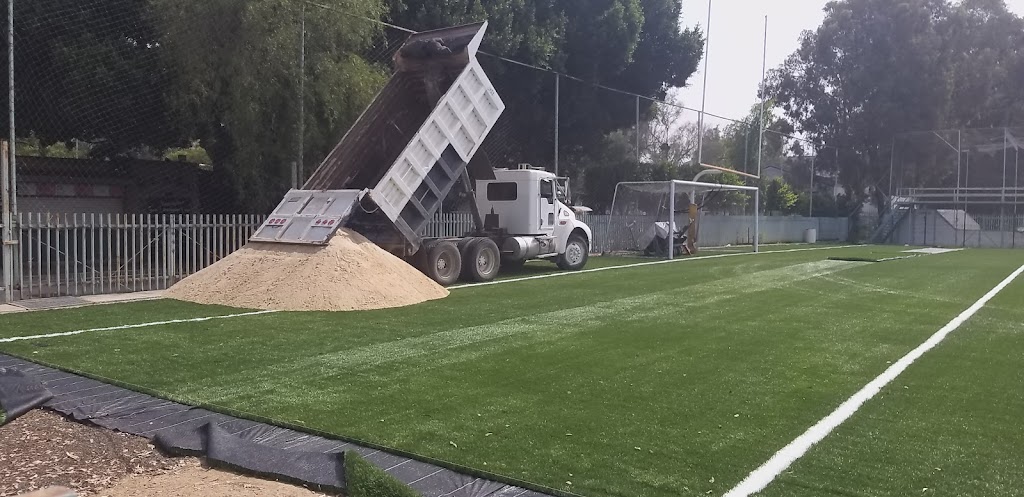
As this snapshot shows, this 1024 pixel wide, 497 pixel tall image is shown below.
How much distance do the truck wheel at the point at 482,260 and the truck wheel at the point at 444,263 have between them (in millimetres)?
434

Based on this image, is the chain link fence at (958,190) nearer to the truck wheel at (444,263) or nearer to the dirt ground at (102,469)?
the truck wheel at (444,263)

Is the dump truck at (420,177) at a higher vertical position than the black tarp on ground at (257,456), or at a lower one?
higher

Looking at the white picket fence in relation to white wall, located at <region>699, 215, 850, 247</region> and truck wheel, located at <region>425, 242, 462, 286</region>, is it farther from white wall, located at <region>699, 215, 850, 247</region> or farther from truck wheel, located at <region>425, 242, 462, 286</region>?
white wall, located at <region>699, 215, 850, 247</region>

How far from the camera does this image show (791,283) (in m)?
15.8

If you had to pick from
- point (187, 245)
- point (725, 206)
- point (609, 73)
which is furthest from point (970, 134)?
point (187, 245)

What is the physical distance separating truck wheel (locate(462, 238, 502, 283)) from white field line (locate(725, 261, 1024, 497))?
28.6 ft

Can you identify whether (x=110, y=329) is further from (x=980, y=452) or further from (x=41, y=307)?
(x=980, y=452)

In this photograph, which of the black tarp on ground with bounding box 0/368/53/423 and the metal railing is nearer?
the black tarp on ground with bounding box 0/368/53/423

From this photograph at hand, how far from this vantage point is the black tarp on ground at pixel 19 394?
18.7ft

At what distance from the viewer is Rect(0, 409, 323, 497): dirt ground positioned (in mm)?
4352

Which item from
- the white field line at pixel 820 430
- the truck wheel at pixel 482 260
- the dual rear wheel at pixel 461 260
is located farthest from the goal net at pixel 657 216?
the white field line at pixel 820 430

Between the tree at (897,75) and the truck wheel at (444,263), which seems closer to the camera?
the truck wheel at (444,263)

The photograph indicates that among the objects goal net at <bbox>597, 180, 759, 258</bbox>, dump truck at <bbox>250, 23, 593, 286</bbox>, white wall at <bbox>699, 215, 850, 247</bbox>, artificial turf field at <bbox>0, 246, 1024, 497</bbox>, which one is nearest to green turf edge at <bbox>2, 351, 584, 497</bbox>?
artificial turf field at <bbox>0, 246, 1024, 497</bbox>

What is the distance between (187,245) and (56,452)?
32.2 feet
